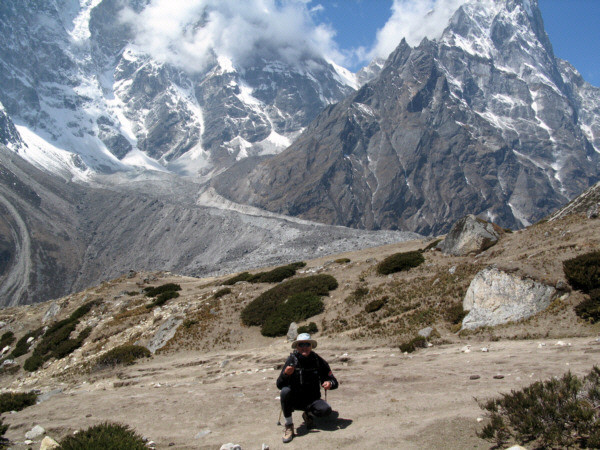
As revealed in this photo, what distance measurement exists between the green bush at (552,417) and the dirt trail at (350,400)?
0.47 m

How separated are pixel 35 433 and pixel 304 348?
23.6ft

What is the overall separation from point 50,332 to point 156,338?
12664mm

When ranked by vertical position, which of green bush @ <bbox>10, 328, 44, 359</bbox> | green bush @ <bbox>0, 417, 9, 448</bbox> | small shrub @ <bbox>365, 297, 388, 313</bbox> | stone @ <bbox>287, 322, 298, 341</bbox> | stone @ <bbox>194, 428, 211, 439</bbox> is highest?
green bush @ <bbox>10, 328, 44, 359</bbox>

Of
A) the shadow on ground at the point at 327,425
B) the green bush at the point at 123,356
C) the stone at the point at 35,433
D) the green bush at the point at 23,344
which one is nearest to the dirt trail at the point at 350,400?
the shadow on ground at the point at 327,425

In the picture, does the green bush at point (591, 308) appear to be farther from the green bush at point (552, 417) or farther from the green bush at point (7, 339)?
the green bush at point (7, 339)

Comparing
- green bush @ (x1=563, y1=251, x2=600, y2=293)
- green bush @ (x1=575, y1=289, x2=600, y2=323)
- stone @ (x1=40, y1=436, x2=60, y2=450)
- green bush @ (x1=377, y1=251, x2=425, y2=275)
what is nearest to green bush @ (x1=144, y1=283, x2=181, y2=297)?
green bush @ (x1=377, y1=251, x2=425, y2=275)

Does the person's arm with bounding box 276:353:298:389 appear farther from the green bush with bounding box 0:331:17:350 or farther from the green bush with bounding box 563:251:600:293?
the green bush with bounding box 0:331:17:350

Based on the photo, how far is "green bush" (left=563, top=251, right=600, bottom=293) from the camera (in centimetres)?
1415

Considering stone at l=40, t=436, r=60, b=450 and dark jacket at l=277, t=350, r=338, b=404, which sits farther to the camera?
dark jacket at l=277, t=350, r=338, b=404

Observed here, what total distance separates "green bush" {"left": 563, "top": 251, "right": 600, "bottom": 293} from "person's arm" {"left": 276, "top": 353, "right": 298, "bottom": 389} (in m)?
11.8

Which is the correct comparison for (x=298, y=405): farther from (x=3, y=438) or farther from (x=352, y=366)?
(x=3, y=438)

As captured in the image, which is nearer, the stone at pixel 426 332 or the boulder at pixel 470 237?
the stone at pixel 426 332

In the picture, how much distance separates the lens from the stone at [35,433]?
9655mm

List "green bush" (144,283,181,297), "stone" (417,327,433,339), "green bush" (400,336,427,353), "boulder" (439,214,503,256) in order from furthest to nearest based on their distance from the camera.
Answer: "green bush" (144,283,181,297)
"boulder" (439,214,503,256)
"stone" (417,327,433,339)
"green bush" (400,336,427,353)
